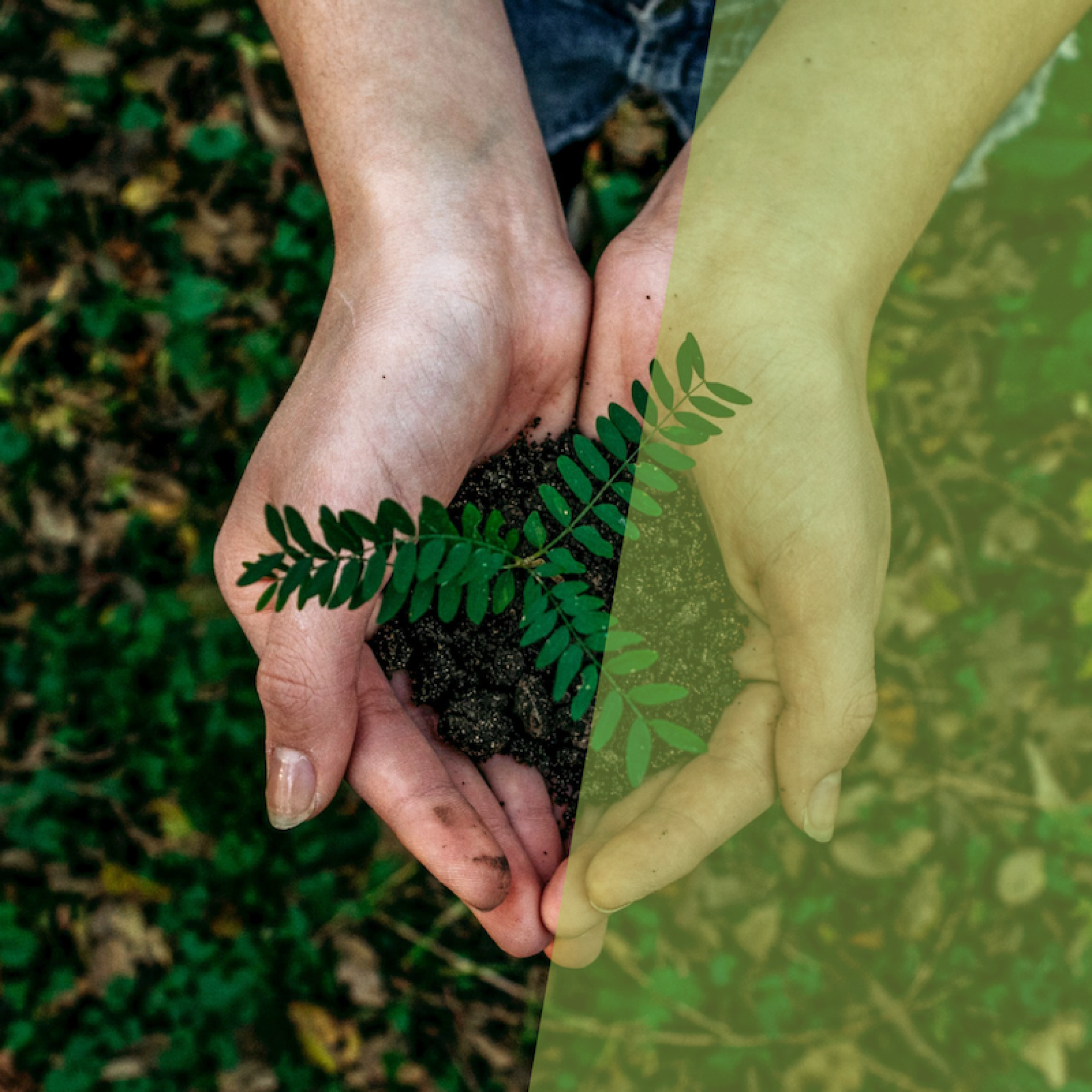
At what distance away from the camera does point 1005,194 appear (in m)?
3.28

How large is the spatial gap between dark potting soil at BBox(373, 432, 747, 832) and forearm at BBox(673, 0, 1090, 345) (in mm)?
637

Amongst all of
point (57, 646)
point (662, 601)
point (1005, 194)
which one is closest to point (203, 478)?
point (57, 646)

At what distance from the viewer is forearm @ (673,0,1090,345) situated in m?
2.47

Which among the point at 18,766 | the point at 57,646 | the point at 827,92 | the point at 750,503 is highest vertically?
the point at 827,92

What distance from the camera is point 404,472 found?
2.13 meters

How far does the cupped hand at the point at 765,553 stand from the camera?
225 cm

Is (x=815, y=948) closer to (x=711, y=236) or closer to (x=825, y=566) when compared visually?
(x=825, y=566)

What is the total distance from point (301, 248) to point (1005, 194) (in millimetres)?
2254

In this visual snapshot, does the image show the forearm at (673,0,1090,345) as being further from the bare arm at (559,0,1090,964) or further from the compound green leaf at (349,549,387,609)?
the compound green leaf at (349,549,387,609)

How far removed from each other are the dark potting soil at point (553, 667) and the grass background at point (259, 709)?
855 mm

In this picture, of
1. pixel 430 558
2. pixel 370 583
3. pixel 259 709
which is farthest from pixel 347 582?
pixel 259 709

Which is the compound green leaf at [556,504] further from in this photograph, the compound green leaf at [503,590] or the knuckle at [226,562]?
the knuckle at [226,562]

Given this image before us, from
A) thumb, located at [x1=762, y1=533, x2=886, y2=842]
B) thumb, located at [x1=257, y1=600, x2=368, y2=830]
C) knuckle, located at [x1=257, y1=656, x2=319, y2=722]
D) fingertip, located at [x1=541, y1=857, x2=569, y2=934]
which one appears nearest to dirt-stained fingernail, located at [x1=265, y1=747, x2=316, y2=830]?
thumb, located at [x1=257, y1=600, x2=368, y2=830]

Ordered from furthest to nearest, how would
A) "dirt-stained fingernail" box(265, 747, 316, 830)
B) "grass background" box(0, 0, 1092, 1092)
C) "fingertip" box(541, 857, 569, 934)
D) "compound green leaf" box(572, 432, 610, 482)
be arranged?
1. "grass background" box(0, 0, 1092, 1092)
2. "fingertip" box(541, 857, 569, 934)
3. "dirt-stained fingernail" box(265, 747, 316, 830)
4. "compound green leaf" box(572, 432, 610, 482)
